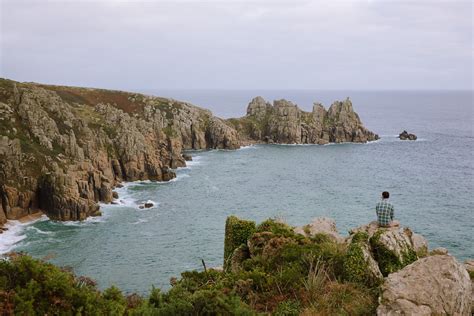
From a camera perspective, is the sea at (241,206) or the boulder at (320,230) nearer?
the boulder at (320,230)

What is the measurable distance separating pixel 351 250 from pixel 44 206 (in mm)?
54085

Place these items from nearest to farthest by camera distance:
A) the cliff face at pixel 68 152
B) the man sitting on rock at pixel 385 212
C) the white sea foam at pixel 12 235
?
the man sitting on rock at pixel 385 212 → the white sea foam at pixel 12 235 → the cliff face at pixel 68 152

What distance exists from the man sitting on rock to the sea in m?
7.74

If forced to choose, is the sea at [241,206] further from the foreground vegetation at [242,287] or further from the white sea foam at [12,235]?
the foreground vegetation at [242,287]

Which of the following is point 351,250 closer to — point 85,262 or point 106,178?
point 85,262

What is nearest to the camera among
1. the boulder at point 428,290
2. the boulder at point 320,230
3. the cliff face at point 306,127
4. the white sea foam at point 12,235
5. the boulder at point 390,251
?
the boulder at point 428,290

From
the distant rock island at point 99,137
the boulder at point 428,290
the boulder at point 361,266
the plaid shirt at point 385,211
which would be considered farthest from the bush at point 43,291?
the distant rock island at point 99,137

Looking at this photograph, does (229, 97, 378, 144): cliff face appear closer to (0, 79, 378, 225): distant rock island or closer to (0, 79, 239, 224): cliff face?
(0, 79, 378, 225): distant rock island

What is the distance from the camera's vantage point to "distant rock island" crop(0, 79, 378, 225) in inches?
2357

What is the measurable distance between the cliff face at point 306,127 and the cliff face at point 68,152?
95.0 feet

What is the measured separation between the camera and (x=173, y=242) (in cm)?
5119

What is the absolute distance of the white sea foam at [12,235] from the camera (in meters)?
48.2

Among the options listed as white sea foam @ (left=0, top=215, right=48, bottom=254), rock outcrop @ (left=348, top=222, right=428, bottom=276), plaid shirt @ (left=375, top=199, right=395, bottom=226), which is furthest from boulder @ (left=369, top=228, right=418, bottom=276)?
white sea foam @ (left=0, top=215, right=48, bottom=254)

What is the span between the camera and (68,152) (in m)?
71.1
